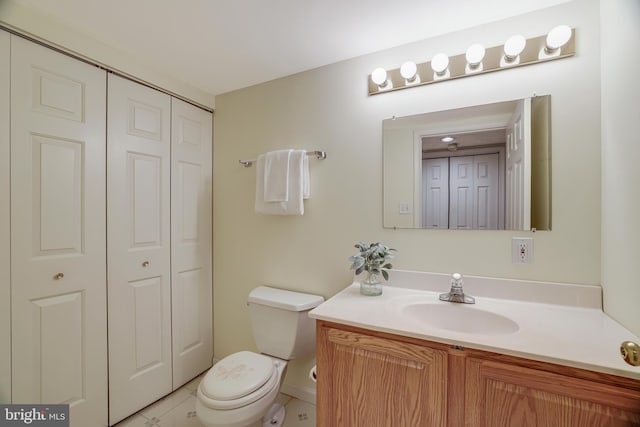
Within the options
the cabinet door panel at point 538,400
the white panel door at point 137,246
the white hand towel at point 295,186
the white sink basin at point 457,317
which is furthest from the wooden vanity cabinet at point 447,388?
the white panel door at point 137,246

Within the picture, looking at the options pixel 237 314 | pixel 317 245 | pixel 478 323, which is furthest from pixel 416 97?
pixel 237 314

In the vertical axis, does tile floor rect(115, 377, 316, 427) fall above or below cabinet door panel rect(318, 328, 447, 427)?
below

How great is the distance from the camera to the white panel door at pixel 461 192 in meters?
1.30

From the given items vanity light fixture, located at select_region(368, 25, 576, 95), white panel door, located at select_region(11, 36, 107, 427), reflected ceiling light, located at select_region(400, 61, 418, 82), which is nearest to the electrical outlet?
vanity light fixture, located at select_region(368, 25, 576, 95)

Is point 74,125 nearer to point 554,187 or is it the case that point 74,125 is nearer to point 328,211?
point 328,211

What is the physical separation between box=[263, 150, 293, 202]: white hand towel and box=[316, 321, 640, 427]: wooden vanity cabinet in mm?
827

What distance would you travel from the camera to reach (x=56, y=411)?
1.27 meters

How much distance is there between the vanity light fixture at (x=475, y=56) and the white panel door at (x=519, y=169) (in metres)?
0.26

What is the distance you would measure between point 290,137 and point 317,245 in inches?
28.6

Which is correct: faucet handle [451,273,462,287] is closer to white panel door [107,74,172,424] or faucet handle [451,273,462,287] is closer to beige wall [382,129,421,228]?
beige wall [382,129,421,228]

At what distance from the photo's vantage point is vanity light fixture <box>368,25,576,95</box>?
44.6 inches

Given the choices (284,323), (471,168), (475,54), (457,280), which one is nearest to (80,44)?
(284,323)

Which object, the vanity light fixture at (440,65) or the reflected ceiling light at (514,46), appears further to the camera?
the vanity light fixture at (440,65)

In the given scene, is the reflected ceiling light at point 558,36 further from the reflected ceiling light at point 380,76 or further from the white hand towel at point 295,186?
the white hand towel at point 295,186
